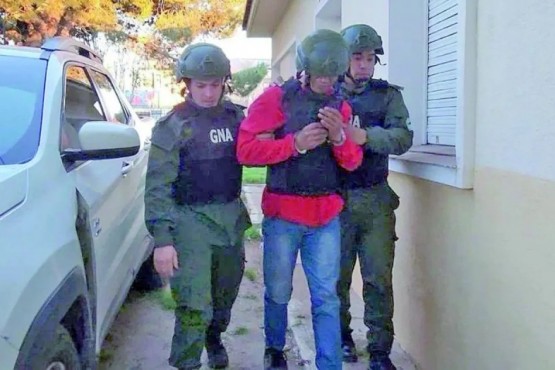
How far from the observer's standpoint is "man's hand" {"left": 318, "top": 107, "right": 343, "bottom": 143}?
3076 millimetres

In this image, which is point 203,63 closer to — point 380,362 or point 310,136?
point 310,136

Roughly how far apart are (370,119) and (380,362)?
50.5 inches

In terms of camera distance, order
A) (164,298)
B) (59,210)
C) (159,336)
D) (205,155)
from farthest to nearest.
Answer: (164,298) → (159,336) → (205,155) → (59,210)

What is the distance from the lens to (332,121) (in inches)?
121

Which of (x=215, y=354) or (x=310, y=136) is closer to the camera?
(x=310, y=136)

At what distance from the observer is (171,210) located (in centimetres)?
325

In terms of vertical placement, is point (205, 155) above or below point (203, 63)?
below

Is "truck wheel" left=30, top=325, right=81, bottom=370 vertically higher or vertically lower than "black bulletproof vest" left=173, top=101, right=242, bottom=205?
lower

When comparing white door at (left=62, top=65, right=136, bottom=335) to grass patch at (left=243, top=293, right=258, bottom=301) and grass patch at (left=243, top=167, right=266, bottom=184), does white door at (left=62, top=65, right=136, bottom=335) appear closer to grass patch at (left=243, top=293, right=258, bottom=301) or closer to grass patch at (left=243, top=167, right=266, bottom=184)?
grass patch at (left=243, top=293, right=258, bottom=301)

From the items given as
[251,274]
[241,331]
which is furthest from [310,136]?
[251,274]

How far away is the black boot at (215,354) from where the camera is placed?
3932 millimetres

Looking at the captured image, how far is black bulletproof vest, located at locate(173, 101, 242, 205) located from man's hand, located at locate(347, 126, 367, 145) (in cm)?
56

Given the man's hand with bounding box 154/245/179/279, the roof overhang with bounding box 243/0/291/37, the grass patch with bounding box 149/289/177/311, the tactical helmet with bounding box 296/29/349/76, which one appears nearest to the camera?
the tactical helmet with bounding box 296/29/349/76

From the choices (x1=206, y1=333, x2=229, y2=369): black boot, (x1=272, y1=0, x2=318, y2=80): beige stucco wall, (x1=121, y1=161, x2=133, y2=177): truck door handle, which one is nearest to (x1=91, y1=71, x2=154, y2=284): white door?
(x1=121, y1=161, x2=133, y2=177): truck door handle
